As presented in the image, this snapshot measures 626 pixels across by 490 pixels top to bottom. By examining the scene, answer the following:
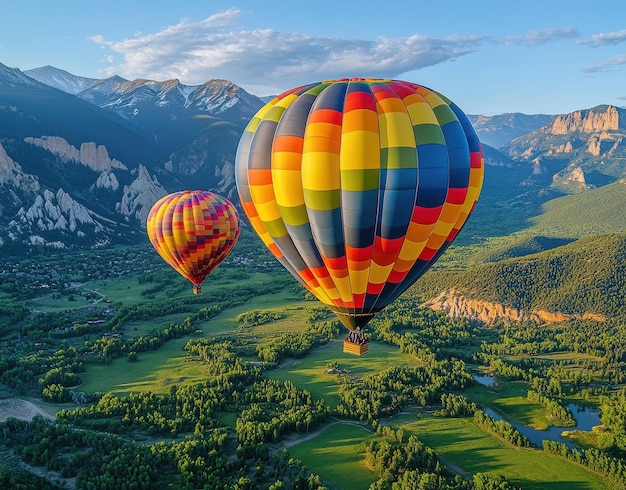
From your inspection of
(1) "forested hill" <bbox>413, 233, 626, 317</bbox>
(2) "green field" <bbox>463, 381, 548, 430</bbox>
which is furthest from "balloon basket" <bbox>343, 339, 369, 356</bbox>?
(1) "forested hill" <bbox>413, 233, 626, 317</bbox>

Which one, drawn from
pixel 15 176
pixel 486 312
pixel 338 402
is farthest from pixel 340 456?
pixel 15 176

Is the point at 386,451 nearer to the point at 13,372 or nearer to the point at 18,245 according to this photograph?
the point at 13,372

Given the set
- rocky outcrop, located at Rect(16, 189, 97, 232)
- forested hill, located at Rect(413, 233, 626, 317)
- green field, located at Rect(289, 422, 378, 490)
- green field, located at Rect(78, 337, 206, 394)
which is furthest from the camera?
rocky outcrop, located at Rect(16, 189, 97, 232)

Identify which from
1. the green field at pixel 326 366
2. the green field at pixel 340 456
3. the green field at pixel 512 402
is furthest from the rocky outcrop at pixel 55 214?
the green field at pixel 512 402

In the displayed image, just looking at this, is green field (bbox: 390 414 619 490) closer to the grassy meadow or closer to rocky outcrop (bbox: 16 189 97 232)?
the grassy meadow

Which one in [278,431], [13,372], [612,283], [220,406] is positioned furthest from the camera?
[612,283]

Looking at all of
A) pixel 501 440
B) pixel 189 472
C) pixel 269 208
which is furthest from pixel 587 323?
pixel 269 208
